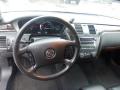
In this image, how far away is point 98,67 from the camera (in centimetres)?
268

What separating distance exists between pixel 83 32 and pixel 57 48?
0.40 m

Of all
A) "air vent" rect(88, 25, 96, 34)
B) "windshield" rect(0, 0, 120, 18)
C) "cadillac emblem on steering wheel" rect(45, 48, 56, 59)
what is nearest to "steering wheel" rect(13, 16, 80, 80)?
"cadillac emblem on steering wheel" rect(45, 48, 56, 59)

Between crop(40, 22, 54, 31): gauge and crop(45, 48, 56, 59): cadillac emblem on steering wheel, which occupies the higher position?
crop(40, 22, 54, 31): gauge

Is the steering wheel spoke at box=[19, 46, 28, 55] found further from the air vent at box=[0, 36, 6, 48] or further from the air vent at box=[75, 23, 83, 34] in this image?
the air vent at box=[75, 23, 83, 34]

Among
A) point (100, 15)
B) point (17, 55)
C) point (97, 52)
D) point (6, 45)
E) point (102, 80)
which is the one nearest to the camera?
point (17, 55)

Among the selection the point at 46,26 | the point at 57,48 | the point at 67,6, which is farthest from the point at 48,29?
the point at 67,6

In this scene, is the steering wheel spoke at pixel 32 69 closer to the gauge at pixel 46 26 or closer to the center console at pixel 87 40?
the gauge at pixel 46 26

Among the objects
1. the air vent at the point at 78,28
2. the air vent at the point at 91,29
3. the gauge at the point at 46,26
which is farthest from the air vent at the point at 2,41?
the air vent at the point at 91,29

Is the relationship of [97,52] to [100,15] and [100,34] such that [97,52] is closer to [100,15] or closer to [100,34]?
[100,34]

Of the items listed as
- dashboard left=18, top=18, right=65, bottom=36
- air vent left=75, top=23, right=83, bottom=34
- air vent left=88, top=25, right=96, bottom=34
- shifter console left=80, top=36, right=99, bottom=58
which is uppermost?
dashboard left=18, top=18, right=65, bottom=36

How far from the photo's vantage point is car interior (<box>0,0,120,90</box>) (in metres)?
1.62

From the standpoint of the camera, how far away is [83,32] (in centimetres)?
196

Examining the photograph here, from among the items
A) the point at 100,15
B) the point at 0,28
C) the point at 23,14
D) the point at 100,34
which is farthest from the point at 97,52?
the point at 0,28

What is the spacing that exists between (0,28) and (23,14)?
0.22 meters
